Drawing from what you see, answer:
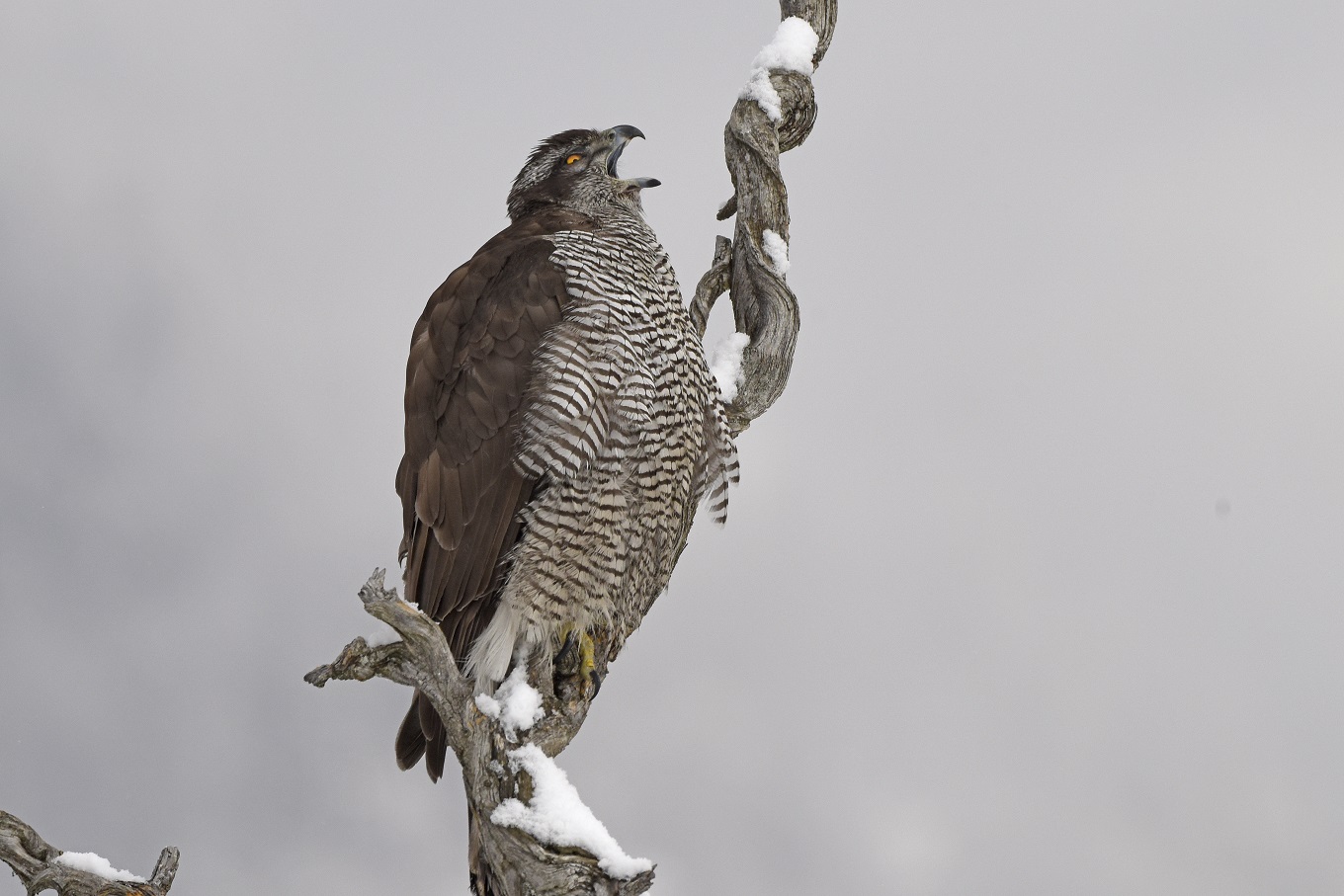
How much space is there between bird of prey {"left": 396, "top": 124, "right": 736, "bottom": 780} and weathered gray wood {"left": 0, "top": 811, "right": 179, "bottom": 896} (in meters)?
1.09

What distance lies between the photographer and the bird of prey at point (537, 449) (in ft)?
16.2

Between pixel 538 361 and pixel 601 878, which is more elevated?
pixel 538 361

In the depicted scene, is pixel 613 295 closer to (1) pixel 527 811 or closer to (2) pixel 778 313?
(2) pixel 778 313

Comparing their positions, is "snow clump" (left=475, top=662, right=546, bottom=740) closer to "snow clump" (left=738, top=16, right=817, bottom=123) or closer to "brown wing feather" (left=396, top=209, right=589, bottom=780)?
"brown wing feather" (left=396, top=209, right=589, bottom=780)

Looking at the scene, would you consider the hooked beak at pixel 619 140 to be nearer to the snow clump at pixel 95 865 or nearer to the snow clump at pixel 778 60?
the snow clump at pixel 778 60

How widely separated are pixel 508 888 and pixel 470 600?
3.77 feet

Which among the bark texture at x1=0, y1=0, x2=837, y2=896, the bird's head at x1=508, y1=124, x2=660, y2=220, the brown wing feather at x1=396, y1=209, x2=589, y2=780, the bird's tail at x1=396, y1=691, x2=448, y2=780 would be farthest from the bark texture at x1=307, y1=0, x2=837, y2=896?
the bird's head at x1=508, y1=124, x2=660, y2=220

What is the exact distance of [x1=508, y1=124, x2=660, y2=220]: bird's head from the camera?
6.11 metres

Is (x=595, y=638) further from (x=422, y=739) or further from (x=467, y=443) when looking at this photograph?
(x=467, y=443)

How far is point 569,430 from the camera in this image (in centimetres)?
491

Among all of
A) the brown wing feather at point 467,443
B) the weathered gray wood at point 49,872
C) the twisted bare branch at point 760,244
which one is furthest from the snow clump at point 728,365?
the weathered gray wood at point 49,872

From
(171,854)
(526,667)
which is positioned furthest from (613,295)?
(171,854)

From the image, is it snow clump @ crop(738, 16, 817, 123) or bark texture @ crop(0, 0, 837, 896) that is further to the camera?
snow clump @ crop(738, 16, 817, 123)

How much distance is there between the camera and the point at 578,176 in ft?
20.3
